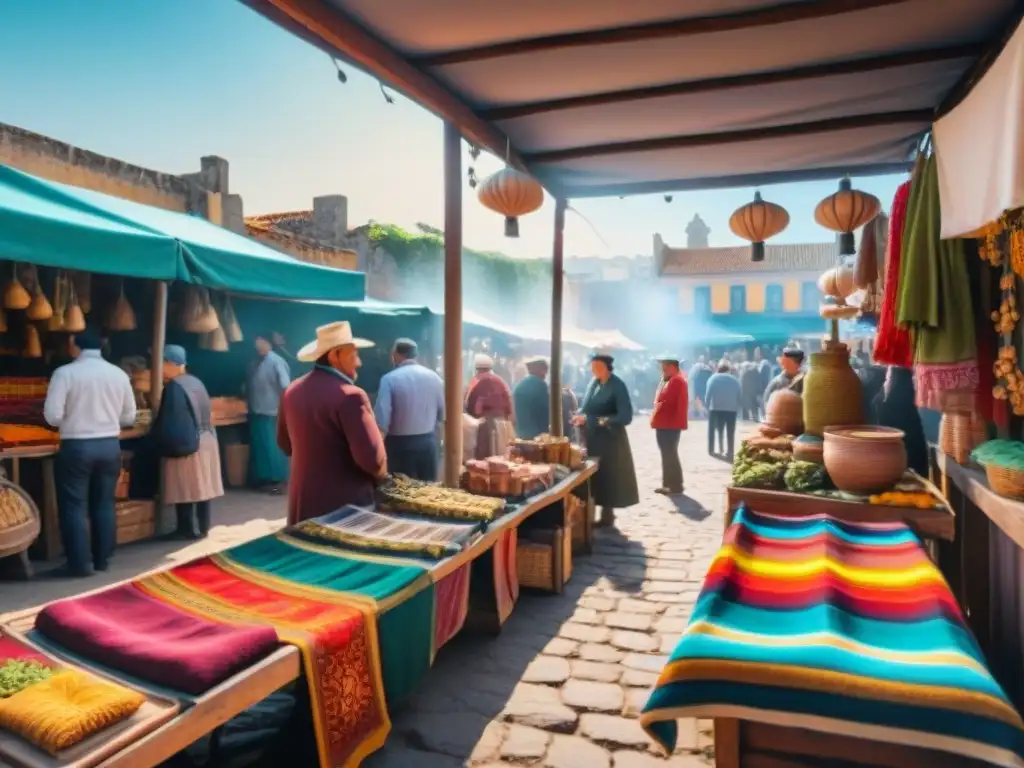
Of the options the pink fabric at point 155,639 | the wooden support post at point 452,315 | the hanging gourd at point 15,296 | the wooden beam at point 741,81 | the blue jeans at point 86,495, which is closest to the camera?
the pink fabric at point 155,639

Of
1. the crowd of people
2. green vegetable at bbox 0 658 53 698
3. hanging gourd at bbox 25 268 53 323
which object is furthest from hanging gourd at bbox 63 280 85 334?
green vegetable at bbox 0 658 53 698

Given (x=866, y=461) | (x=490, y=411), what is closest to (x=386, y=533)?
(x=866, y=461)

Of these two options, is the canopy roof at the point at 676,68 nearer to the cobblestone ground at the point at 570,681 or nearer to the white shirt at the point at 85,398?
the white shirt at the point at 85,398

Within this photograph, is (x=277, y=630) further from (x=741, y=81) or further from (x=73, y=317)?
(x=73, y=317)

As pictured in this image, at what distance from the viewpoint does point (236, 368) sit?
1077cm

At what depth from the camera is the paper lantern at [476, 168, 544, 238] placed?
16.7 feet

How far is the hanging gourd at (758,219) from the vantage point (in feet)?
19.7

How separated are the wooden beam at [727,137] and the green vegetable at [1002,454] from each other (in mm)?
3151

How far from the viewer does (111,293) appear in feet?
26.2

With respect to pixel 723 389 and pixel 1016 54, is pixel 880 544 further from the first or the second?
pixel 723 389

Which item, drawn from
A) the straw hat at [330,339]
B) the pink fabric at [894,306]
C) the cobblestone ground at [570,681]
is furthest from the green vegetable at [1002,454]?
the straw hat at [330,339]

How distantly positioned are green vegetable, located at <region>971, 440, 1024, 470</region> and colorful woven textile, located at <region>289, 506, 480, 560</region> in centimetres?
244

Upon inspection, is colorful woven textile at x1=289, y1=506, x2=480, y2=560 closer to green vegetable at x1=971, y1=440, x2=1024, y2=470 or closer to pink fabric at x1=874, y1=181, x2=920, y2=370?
green vegetable at x1=971, y1=440, x2=1024, y2=470

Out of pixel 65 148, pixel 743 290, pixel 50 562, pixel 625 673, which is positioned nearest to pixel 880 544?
pixel 625 673
